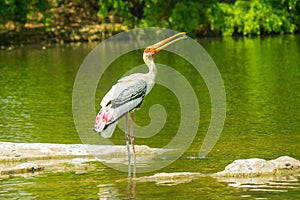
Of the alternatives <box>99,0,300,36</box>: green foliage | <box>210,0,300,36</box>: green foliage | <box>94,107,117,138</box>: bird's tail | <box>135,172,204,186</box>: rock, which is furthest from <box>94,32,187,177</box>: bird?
<box>210,0,300,36</box>: green foliage

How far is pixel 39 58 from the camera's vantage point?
38.7 m

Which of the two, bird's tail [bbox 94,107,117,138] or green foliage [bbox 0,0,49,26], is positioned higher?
green foliage [bbox 0,0,49,26]

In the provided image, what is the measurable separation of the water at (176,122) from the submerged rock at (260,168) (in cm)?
29

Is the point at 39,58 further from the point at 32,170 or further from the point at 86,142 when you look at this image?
the point at 32,170

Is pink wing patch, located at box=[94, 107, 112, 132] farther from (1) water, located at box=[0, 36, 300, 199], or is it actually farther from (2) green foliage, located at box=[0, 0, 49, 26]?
(2) green foliage, located at box=[0, 0, 49, 26]

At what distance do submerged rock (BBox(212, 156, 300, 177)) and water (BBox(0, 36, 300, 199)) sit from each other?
293 millimetres

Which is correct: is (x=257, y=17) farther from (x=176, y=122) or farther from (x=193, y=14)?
(x=176, y=122)

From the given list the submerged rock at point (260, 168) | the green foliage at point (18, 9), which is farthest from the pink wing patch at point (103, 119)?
the green foliage at point (18, 9)

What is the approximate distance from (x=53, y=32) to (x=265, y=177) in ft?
125

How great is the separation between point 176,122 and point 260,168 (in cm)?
665

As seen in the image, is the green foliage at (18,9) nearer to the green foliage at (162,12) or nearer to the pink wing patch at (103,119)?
the green foliage at (162,12)

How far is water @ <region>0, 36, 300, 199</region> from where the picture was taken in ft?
37.8

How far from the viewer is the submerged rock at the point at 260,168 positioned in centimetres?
1198

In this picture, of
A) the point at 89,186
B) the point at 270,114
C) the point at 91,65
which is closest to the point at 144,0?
the point at 91,65
